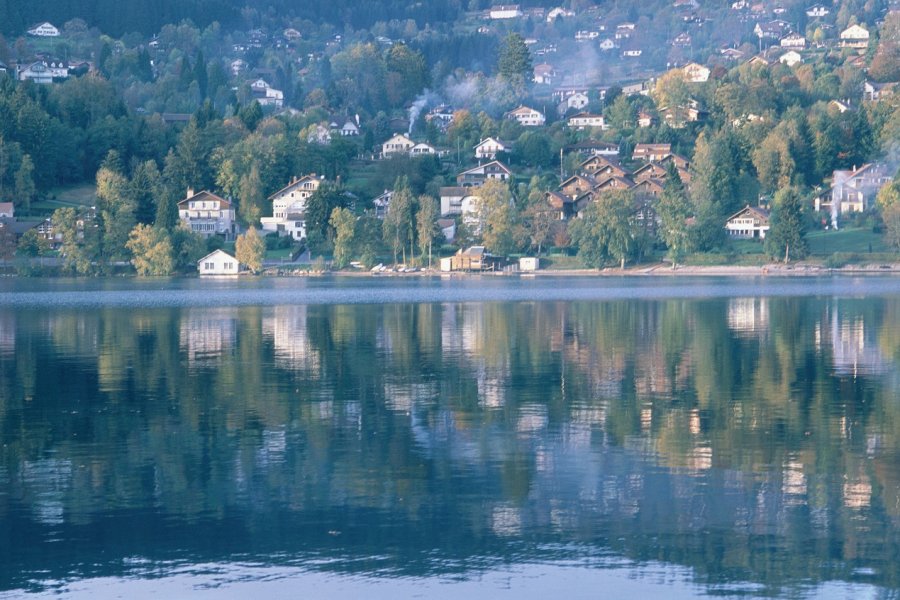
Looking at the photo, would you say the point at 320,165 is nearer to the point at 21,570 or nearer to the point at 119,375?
the point at 119,375

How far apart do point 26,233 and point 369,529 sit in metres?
91.5

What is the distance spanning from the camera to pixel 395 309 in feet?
198

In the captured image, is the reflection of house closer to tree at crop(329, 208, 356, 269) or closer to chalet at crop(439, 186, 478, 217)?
tree at crop(329, 208, 356, 269)

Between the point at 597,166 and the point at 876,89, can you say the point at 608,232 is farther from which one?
the point at 876,89

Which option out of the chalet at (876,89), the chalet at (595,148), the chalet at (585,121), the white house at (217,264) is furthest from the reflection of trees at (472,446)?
the chalet at (585,121)

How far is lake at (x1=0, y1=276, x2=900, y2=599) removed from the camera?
17.5 m

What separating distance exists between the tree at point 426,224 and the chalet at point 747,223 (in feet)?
69.4

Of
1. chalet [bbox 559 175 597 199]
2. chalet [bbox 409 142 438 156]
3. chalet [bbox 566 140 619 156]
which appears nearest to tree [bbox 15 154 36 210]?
chalet [bbox 409 142 438 156]

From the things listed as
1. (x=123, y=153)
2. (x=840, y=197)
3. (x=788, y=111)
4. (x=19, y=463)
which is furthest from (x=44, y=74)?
(x=19, y=463)

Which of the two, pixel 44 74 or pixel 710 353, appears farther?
pixel 44 74

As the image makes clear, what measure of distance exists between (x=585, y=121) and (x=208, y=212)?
5536cm

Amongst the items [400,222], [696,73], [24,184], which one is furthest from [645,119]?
[24,184]

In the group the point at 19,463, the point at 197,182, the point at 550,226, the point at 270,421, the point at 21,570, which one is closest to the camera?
the point at 21,570

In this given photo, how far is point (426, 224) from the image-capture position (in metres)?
102
